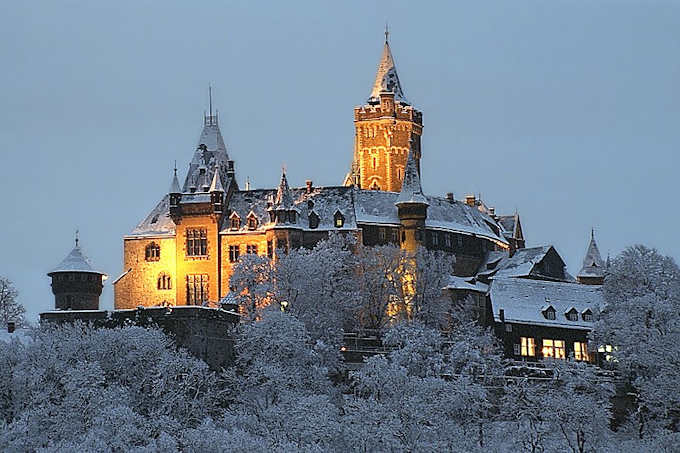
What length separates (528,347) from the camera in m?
118

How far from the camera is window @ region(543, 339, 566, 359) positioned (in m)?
118

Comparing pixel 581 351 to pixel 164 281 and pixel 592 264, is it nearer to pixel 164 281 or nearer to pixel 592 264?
pixel 592 264

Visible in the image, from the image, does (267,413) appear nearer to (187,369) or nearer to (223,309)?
(187,369)

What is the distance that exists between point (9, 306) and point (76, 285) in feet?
37.3

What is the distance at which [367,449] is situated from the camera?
8312 cm

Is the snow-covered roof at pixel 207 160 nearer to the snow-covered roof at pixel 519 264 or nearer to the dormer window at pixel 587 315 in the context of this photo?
the snow-covered roof at pixel 519 264

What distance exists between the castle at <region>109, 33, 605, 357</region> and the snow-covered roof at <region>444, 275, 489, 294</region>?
92 millimetres

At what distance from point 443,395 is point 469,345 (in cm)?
1335

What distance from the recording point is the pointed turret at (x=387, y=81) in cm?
14950

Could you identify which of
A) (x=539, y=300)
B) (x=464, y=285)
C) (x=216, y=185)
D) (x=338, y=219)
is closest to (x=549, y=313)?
(x=539, y=300)

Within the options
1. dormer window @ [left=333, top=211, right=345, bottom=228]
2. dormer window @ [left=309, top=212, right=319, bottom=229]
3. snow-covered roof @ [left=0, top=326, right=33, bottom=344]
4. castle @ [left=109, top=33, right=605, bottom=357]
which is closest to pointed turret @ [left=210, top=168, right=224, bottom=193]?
castle @ [left=109, top=33, right=605, bottom=357]

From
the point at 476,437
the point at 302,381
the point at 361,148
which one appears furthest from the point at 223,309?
the point at 361,148

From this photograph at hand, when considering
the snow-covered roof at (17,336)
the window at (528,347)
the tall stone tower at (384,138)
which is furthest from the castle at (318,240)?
the snow-covered roof at (17,336)

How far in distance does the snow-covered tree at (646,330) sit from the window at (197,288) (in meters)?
30.5
